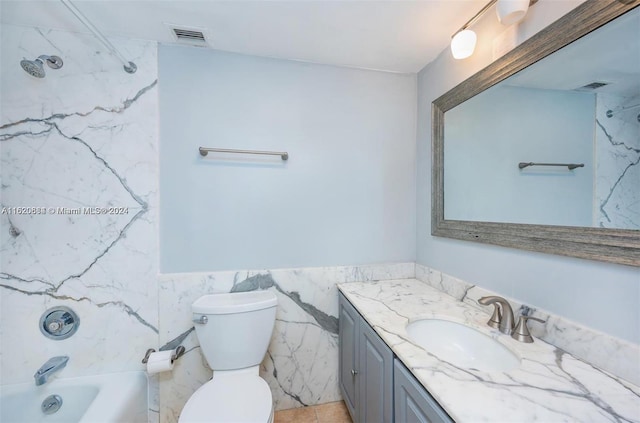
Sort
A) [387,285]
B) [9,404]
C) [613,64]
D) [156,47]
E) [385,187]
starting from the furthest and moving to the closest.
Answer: [385,187]
[387,285]
[156,47]
[9,404]
[613,64]

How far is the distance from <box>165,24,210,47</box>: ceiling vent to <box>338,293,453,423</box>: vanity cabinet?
1.73 m

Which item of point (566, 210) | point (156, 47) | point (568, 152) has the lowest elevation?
point (566, 210)

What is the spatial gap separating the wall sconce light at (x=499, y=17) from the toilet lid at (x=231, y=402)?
6.18ft

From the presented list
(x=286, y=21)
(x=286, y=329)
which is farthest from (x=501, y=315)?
(x=286, y=21)

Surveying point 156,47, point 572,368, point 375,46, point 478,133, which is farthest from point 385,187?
point 156,47

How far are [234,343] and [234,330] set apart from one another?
7 centimetres

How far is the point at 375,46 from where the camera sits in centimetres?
147

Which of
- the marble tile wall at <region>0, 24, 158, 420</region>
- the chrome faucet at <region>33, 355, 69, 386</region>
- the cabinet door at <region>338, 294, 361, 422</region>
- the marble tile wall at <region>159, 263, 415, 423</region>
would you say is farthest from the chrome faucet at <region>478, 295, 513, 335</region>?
the chrome faucet at <region>33, 355, 69, 386</region>

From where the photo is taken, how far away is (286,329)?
1.62 metres

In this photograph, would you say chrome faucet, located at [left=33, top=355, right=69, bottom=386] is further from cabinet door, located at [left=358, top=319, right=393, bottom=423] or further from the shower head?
cabinet door, located at [left=358, top=319, right=393, bottom=423]

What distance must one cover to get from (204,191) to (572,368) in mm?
1787

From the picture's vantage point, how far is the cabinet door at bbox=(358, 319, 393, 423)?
984 millimetres

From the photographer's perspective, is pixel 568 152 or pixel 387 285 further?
pixel 387 285

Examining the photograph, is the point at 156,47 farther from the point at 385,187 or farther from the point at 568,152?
the point at 568,152
